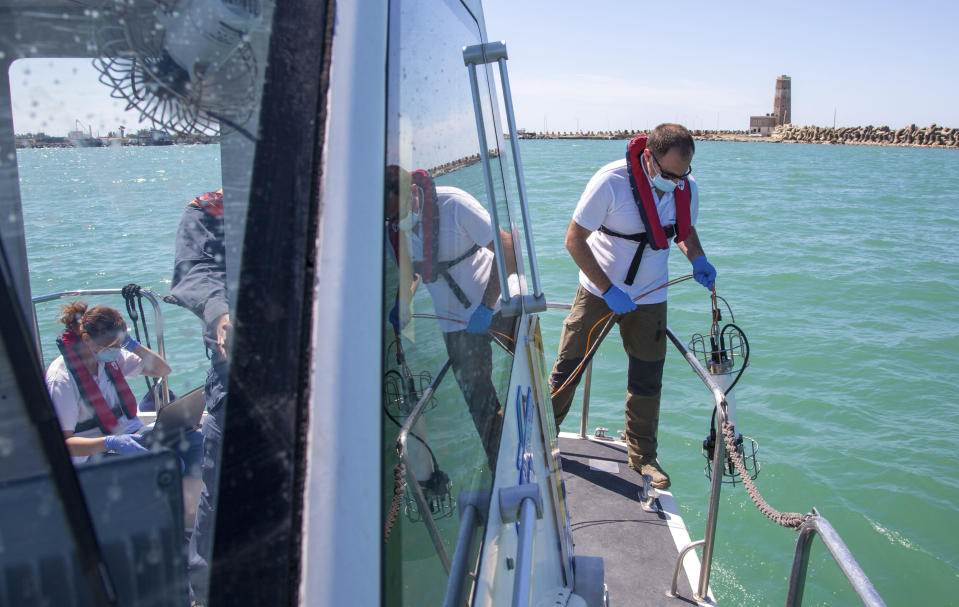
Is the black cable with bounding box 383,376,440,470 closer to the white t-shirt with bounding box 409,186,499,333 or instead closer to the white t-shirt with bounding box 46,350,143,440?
→ the white t-shirt with bounding box 409,186,499,333

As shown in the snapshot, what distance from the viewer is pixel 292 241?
0.66 meters

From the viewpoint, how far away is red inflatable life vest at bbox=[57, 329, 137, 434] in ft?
2.79

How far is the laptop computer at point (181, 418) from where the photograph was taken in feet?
2.42

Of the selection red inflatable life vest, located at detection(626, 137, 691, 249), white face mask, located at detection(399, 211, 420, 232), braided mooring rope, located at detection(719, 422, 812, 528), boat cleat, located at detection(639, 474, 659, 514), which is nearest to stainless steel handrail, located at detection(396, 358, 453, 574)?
white face mask, located at detection(399, 211, 420, 232)

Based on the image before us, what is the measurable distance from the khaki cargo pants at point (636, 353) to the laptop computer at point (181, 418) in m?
2.73

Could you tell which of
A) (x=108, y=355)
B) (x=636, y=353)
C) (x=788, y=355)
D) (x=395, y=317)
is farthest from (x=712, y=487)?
(x=788, y=355)

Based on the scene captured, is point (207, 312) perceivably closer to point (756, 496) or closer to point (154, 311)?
point (154, 311)

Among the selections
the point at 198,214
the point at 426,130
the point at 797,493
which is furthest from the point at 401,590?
the point at 797,493

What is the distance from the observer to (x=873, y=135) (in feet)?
275

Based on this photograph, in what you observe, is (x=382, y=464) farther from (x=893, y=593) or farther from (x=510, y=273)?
(x=893, y=593)

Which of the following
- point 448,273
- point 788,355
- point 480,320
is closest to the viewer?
point 448,273

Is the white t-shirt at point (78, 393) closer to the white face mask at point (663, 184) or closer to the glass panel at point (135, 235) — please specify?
the glass panel at point (135, 235)

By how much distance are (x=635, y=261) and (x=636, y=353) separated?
50 centimetres

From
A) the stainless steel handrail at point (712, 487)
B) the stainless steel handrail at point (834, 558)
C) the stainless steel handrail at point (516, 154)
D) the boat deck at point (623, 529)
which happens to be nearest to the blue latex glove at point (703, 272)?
the stainless steel handrail at point (712, 487)
